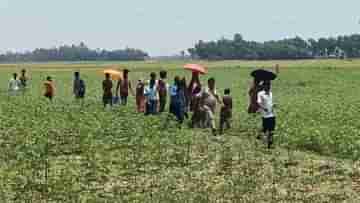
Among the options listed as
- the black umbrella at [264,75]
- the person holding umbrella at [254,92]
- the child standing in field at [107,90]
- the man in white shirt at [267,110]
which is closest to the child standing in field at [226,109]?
the person holding umbrella at [254,92]

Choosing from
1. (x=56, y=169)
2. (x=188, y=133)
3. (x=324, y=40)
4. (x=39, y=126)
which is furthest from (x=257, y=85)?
(x=324, y=40)

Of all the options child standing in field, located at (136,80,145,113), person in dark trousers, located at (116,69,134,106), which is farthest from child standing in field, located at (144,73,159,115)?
person in dark trousers, located at (116,69,134,106)

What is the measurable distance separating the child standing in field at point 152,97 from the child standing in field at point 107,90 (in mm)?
2713

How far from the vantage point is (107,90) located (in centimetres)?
2234

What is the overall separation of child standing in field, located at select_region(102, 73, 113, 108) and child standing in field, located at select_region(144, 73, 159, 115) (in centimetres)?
271

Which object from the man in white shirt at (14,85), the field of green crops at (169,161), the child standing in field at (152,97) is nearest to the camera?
the field of green crops at (169,161)

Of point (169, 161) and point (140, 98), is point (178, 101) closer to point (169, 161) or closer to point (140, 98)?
point (140, 98)

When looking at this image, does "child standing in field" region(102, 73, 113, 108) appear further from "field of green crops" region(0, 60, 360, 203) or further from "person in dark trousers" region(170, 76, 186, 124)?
"person in dark trousers" region(170, 76, 186, 124)

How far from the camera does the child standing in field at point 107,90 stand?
2211 centimetres

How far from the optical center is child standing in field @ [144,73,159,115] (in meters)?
19.4

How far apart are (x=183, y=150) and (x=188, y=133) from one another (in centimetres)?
229

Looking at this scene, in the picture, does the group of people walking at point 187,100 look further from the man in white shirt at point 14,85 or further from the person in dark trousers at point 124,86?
the man in white shirt at point 14,85

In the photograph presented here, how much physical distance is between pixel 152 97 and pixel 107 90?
3.33 m

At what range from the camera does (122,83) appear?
22328 millimetres
